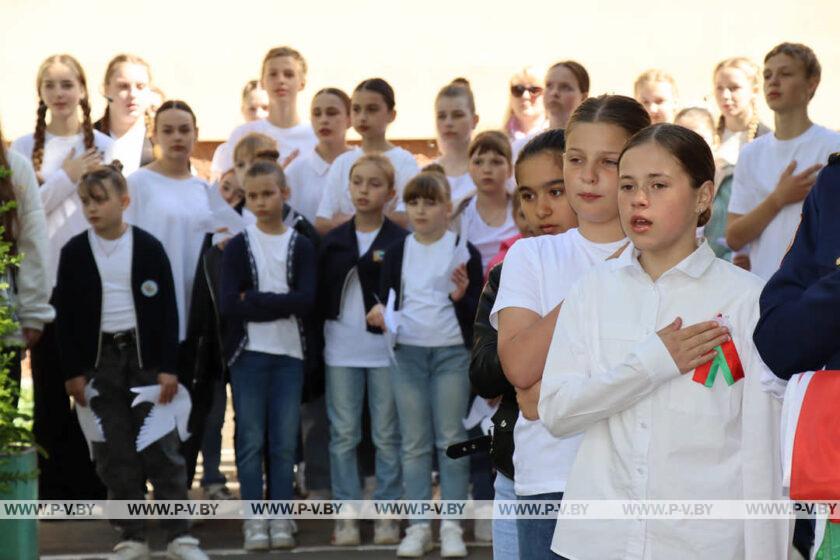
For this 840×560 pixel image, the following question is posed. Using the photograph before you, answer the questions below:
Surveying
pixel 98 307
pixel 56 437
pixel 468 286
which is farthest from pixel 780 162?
pixel 56 437

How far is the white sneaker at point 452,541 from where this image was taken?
6.44m

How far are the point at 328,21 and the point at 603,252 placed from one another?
9381mm

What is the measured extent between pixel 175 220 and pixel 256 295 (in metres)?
1.04

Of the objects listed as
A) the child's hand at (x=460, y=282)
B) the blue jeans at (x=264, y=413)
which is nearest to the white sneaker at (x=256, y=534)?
the blue jeans at (x=264, y=413)

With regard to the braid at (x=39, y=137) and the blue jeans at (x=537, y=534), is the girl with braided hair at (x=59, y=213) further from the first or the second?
the blue jeans at (x=537, y=534)

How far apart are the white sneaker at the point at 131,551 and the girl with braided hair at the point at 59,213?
668 mm

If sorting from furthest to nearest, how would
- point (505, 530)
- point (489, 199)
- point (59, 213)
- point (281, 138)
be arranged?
1. point (281, 138)
2. point (59, 213)
3. point (489, 199)
4. point (505, 530)

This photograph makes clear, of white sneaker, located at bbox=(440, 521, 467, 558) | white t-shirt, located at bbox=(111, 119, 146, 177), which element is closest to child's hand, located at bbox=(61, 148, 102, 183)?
white t-shirt, located at bbox=(111, 119, 146, 177)

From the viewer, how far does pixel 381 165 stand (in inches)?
280

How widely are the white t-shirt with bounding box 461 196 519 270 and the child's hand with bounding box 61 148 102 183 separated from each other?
206 centimetres

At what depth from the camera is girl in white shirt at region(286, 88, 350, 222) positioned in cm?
792

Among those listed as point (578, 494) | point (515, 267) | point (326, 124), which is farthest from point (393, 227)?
point (578, 494)

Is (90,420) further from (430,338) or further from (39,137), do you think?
(39,137)

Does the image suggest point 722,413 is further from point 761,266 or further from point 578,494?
point 761,266
